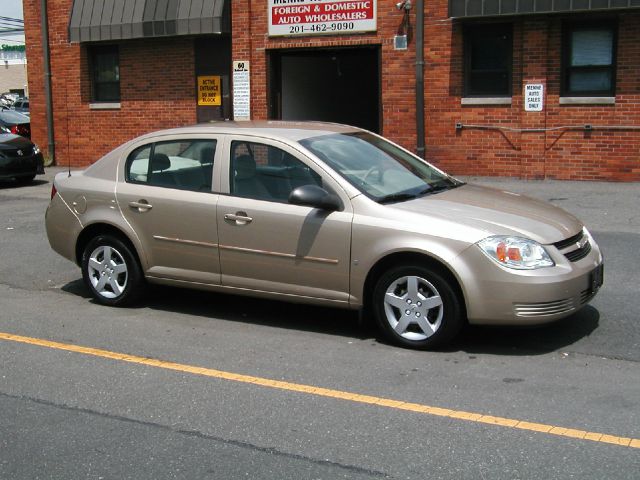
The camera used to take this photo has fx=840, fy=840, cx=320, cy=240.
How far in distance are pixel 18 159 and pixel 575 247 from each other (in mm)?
14012

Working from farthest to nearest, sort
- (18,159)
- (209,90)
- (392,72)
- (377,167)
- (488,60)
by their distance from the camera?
(209,90)
(18,159)
(392,72)
(488,60)
(377,167)

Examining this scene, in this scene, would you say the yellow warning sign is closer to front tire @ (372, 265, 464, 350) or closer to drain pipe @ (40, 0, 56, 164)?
drain pipe @ (40, 0, 56, 164)

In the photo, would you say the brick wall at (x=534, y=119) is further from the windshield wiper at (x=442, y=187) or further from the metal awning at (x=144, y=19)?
the windshield wiper at (x=442, y=187)

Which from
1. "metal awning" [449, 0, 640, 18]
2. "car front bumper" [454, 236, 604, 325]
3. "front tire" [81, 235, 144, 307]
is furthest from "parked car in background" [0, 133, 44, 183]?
"car front bumper" [454, 236, 604, 325]

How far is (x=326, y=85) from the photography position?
2147 cm

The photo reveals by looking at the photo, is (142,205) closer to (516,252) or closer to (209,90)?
(516,252)

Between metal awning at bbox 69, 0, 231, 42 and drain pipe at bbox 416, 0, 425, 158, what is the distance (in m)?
4.22

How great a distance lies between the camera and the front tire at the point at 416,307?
19.7ft

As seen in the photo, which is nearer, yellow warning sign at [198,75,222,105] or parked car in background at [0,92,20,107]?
yellow warning sign at [198,75,222,105]

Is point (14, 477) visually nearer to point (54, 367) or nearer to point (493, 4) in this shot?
point (54, 367)

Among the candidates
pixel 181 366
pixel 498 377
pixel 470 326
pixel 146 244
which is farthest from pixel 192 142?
pixel 498 377

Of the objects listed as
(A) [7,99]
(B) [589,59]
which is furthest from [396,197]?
(A) [7,99]

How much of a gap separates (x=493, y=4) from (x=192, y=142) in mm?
9126

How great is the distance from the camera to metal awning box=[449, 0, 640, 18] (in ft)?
45.5
